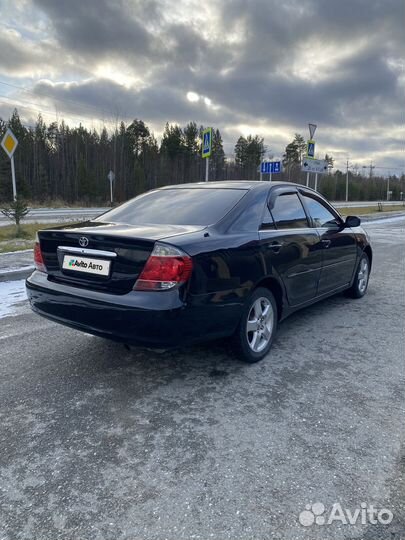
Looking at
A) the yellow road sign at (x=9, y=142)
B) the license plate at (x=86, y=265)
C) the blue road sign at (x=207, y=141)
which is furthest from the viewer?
the blue road sign at (x=207, y=141)

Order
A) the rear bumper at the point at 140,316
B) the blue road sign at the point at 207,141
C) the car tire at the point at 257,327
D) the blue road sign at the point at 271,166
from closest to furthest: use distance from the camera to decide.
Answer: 1. the rear bumper at the point at 140,316
2. the car tire at the point at 257,327
3. the blue road sign at the point at 207,141
4. the blue road sign at the point at 271,166

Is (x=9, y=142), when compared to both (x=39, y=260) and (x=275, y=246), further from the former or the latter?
(x=275, y=246)

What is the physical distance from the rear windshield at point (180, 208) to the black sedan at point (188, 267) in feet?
0.03

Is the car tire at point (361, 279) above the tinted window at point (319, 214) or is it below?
below

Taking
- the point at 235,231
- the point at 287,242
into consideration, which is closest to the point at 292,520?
the point at 235,231

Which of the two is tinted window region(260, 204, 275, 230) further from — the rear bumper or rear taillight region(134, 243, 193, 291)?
rear taillight region(134, 243, 193, 291)

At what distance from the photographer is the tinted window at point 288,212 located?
374 centimetres

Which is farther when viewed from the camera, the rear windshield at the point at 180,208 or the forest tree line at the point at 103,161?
the forest tree line at the point at 103,161

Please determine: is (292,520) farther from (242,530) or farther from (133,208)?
(133,208)

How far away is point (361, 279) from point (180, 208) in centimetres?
339

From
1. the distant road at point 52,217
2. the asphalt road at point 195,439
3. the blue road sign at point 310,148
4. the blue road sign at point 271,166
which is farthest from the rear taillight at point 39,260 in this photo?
the blue road sign at point 271,166

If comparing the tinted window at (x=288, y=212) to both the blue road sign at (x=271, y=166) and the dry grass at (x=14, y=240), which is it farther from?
the blue road sign at (x=271, y=166)

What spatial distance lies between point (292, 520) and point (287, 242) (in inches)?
95.2

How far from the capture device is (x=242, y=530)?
1.71 meters
